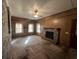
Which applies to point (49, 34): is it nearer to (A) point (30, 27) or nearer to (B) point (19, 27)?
(A) point (30, 27)

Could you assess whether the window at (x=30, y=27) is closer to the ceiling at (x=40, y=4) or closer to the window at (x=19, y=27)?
the window at (x=19, y=27)

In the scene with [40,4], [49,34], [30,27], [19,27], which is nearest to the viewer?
[40,4]

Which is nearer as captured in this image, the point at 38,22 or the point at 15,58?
the point at 15,58

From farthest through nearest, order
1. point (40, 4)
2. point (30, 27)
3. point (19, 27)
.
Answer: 1. point (30, 27)
2. point (19, 27)
3. point (40, 4)

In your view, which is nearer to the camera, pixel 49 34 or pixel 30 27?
pixel 49 34

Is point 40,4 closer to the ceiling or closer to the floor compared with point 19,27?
closer to the ceiling

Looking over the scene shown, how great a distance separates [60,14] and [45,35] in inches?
74.6

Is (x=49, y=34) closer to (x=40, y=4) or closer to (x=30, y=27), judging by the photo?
(x=30, y=27)

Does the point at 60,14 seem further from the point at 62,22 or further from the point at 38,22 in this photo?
the point at 38,22

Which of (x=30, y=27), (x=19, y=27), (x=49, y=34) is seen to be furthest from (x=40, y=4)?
(x=19, y=27)

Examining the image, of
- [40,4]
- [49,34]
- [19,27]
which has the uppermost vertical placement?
[40,4]

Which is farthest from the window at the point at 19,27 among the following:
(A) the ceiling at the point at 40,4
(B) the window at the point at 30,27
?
(A) the ceiling at the point at 40,4

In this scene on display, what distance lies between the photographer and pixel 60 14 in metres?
3.24

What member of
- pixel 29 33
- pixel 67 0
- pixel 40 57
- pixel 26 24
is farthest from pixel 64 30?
pixel 26 24
